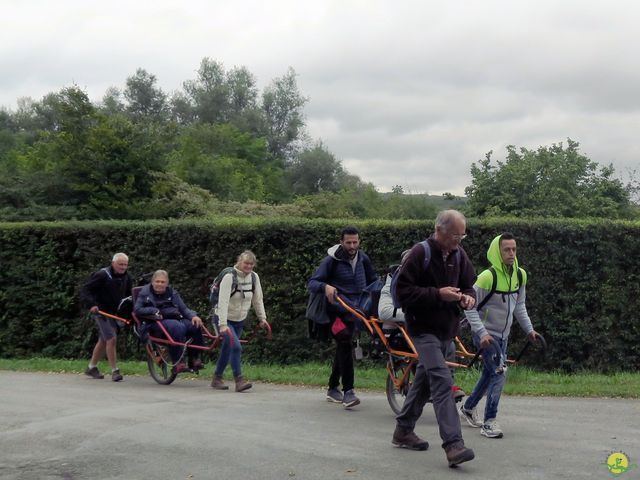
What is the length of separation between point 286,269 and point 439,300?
7.50 metres

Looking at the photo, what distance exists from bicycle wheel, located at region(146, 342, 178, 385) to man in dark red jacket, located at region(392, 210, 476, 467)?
5926 mm

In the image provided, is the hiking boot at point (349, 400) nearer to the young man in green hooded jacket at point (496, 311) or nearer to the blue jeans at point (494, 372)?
the young man in green hooded jacket at point (496, 311)

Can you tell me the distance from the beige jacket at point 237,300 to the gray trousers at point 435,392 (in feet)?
14.1

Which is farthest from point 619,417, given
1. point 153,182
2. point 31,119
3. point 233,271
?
point 31,119

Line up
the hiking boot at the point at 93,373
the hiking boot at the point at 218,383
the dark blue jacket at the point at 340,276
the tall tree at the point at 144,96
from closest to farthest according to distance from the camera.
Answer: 1. the dark blue jacket at the point at 340,276
2. the hiking boot at the point at 218,383
3. the hiking boot at the point at 93,373
4. the tall tree at the point at 144,96

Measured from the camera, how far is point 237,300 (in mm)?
11641

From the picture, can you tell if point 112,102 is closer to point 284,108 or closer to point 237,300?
point 284,108

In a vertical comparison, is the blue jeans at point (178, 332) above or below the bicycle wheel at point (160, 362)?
above

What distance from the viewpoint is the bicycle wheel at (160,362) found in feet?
40.8

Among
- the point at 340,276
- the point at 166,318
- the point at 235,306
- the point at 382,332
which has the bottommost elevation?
the point at 166,318

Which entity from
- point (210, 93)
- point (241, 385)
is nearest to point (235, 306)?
point (241, 385)

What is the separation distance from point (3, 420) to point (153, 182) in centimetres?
1966

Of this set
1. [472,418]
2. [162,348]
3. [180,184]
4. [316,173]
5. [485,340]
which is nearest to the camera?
[485,340]

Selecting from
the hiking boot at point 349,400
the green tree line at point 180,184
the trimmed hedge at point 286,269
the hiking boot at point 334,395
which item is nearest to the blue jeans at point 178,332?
the trimmed hedge at point 286,269
